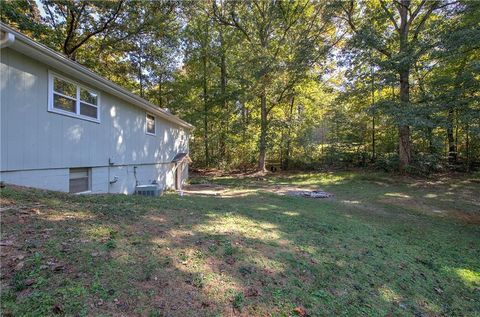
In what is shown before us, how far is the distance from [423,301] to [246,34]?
18007 millimetres

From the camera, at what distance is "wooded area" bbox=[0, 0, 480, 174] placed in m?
11.4

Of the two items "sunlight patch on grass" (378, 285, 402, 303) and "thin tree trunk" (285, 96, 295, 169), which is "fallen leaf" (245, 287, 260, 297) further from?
"thin tree trunk" (285, 96, 295, 169)

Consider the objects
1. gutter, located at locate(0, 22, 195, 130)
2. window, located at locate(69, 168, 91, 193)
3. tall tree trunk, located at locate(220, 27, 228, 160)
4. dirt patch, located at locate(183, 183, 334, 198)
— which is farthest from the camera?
tall tree trunk, located at locate(220, 27, 228, 160)

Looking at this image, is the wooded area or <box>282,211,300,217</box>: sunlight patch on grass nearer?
<box>282,211,300,217</box>: sunlight patch on grass

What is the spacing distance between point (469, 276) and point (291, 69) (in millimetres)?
13505

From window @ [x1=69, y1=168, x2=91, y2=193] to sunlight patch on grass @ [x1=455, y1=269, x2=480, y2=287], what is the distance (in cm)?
799

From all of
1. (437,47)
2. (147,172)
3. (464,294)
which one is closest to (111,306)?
(464,294)

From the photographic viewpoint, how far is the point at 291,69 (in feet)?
50.2

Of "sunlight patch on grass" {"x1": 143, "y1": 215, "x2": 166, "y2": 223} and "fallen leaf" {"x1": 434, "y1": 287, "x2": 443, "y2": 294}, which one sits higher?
"sunlight patch on grass" {"x1": 143, "y1": 215, "x2": 166, "y2": 223}

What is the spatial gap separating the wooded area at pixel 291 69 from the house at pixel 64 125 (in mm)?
7035

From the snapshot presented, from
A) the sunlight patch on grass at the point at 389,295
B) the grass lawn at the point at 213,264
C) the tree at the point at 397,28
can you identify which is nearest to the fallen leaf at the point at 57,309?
the grass lawn at the point at 213,264

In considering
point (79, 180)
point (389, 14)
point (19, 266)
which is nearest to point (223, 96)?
point (389, 14)

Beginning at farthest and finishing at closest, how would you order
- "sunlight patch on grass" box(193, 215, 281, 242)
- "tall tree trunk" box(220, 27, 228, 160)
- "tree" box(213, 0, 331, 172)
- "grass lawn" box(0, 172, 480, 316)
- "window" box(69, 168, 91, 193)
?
1. "tall tree trunk" box(220, 27, 228, 160)
2. "tree" box(213, 0, 331, 172)
3. "window" box(69, 168, 91, 193)
4. "sunlight patch on grass" box(193, 215, 281, 242)
5. "grass lawn" box(0, 172, 480, 316)

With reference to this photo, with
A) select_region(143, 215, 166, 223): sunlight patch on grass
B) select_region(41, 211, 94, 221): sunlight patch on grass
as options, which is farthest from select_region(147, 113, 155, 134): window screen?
select_region(41, 211, 94, 221): sunlight patch on grass
